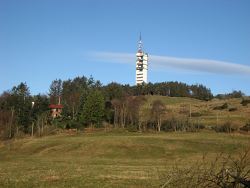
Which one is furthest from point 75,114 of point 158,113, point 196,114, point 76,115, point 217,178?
point 217,178

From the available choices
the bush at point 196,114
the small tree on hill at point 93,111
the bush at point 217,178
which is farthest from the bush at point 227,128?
the bush at point 217,178

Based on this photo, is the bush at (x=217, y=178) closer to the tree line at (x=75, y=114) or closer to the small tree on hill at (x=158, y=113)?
the tree line at (x=75, y=114)

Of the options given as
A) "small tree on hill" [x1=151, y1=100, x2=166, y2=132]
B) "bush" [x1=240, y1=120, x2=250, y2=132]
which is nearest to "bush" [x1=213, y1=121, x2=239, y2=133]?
"bush" [x1=240, y1=120, x2=250, y2=132]

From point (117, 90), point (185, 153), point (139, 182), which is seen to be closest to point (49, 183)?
point (139, 182)

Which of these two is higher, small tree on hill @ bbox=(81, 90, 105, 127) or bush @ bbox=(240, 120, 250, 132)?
small tree on hill @ bbox=(81, 90, 105, 127)

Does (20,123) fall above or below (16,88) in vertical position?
below

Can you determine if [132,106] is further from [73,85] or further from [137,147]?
[73,85]

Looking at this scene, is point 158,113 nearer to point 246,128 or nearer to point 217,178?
point 246,128

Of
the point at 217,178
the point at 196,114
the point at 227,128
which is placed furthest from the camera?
the point at 196,114

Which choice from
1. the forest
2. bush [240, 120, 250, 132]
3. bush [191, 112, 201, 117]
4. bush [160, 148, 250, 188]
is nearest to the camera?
bush [160, 148, 250, 188]

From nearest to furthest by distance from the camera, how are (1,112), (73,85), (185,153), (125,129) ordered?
1. (185,153)
2. (125,129)
3. (1,112)
4. (73,85)

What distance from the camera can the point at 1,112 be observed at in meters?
113

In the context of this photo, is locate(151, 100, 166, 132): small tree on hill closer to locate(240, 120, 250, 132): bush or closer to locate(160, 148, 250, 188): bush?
locate(240, 120, 250, 132): bush

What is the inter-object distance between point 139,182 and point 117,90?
127785mm
